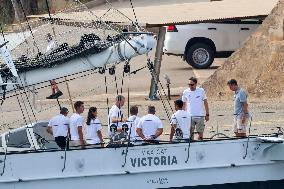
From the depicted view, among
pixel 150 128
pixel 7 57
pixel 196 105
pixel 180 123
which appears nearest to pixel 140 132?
pixel 150 128

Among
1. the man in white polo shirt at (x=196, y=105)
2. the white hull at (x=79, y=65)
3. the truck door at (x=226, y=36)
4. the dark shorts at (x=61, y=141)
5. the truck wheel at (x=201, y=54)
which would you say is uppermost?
the truck door at (x=226, y=36)

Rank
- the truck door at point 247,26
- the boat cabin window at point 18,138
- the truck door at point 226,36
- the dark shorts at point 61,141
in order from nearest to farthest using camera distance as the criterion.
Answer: the dark shorts at point 61,141
the boat cabin window at point 18,138
the truck door at point 247,26
the truck door at point 226,36

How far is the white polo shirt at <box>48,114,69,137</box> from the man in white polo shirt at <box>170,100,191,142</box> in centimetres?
177

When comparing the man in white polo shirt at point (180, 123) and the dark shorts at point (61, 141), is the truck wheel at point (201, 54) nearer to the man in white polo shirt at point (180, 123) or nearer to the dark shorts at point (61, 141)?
the man in white polo shirt at point (180, 123)

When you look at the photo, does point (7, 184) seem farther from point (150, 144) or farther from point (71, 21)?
point (71, 21)

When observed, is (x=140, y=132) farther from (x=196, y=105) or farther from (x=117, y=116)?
(x=196, y=105)

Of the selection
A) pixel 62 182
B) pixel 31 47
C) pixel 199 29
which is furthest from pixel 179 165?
pixel 199 29

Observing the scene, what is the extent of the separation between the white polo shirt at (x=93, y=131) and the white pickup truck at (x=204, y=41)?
52.5ft

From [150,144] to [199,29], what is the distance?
16.5 metres

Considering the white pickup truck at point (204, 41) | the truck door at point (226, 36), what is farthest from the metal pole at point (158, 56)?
the truck door at point (226, 36)

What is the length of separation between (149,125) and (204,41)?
1648cm

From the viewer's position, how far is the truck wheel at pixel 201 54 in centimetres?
3538

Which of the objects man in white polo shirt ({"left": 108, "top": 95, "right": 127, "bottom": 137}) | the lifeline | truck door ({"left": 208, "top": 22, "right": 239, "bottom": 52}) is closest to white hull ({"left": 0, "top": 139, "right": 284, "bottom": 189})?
the lifeline

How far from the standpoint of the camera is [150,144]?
19.1 m
